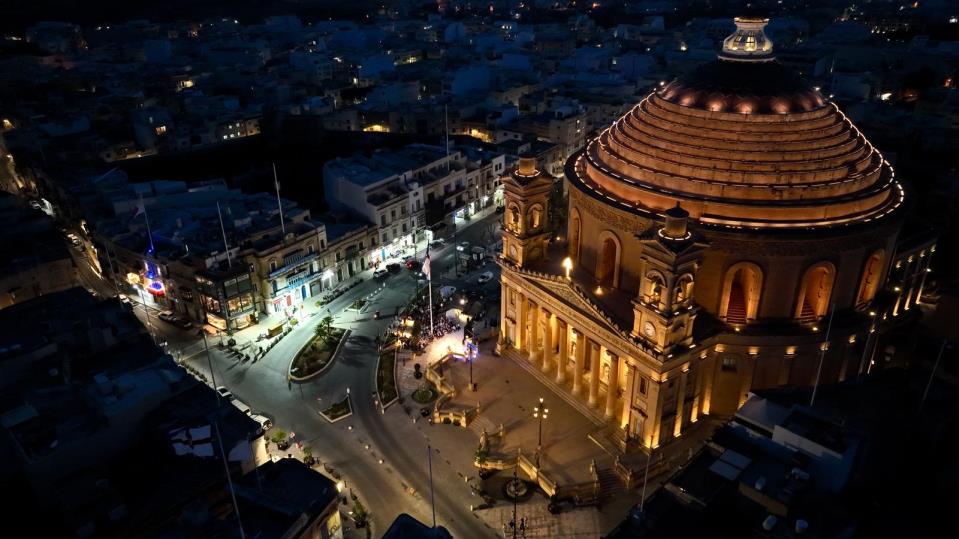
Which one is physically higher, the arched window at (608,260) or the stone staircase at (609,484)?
the arched window at (608,260)

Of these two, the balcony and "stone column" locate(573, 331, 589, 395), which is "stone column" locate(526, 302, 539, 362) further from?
the balcony

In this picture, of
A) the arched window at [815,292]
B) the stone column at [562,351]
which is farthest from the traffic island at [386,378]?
the arched window at [815,292]

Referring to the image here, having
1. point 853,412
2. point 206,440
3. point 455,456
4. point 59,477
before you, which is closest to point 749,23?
point 853,412

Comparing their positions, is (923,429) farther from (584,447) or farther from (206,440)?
(206,440)

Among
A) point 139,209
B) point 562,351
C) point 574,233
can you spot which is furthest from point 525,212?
point 139,209

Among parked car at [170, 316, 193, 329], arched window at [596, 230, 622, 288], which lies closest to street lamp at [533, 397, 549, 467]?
arched window at [596, 230, 622, 288]

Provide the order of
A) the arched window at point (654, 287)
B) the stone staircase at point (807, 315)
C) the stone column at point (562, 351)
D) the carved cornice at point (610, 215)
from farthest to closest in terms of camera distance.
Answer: the stone column at point (562, 351) → the carved cornice at point (610, 215) → the stone staircase at point (807, 315) → the arched window at point (654, 287)

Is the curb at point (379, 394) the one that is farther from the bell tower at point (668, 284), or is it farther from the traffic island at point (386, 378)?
the bell tower at point (668, 284)
